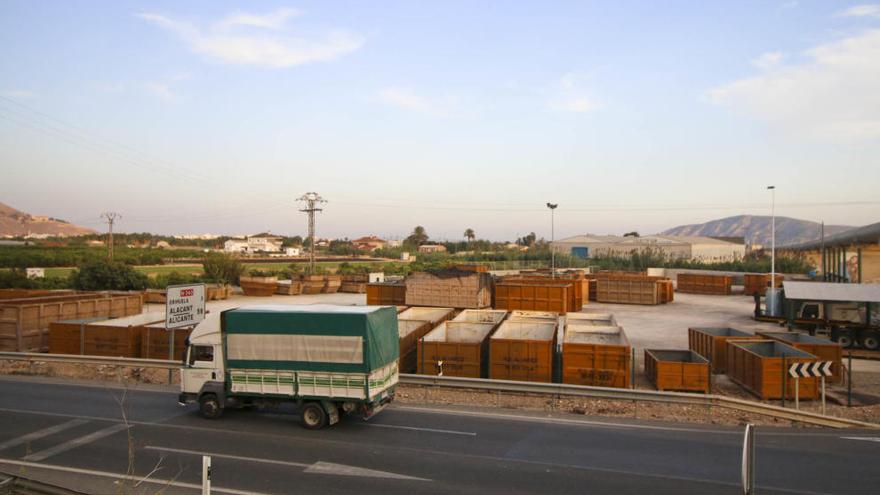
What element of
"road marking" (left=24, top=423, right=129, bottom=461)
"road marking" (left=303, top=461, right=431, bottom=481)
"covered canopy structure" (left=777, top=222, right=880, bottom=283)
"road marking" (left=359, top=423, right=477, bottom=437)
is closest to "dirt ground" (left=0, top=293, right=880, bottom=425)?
"road marking" (left=359, top=423, right=477, bottom=437)

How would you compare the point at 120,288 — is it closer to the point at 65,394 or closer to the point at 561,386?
the point at 65,394

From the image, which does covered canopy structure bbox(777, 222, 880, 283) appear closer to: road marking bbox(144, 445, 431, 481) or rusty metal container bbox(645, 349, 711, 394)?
rusty metal container bbox(645, 349, 711, 394)

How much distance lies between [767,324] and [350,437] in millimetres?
32546

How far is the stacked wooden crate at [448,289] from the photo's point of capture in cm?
3569

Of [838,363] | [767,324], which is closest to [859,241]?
[767,324]

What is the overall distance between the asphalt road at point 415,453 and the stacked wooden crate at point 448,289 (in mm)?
20127

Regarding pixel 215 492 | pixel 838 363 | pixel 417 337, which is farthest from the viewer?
pixel 417 337

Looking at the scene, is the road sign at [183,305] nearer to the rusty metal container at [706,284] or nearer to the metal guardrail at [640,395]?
the metal guardrail at [640,395]

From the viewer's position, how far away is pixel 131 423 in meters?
13.7

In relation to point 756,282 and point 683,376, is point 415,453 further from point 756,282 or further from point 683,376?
point 756,282

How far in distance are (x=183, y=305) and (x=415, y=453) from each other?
10600 millimetres

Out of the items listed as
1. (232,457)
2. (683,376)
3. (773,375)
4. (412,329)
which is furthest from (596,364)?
(232,457)

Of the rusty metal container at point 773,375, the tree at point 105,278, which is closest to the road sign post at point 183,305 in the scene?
the rusty metal container at point 773,375

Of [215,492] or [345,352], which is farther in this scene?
[345,352]
